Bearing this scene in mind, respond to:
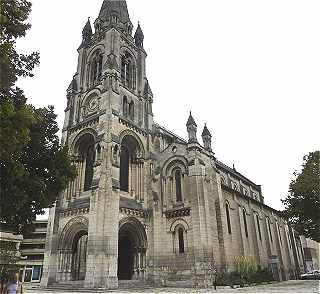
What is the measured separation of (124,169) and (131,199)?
3288mm

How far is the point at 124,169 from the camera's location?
29.7 m

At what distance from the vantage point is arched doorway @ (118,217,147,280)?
85.6 ft

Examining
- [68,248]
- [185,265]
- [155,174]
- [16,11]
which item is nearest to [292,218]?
[185,265]

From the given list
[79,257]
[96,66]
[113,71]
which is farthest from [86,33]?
[79,257]

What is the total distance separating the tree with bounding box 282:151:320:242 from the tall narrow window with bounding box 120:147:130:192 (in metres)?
14.6

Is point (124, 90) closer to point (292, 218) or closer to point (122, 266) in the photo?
point (122, 266)

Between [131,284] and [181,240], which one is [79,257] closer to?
[131,284]

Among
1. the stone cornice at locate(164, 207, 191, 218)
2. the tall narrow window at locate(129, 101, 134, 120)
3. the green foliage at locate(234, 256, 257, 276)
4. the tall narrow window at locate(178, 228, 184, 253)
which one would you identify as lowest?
the green foliage at locate(234, 256, 257, 276)

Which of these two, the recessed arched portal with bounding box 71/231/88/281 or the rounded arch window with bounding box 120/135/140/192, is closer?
the recessed arched portal with bounding box 71/231/88/281

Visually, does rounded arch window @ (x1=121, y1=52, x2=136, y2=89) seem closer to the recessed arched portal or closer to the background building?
the recessed arched portal

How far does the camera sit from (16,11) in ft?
38.2

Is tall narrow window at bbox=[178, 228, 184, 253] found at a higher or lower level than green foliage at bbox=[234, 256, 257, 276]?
higher

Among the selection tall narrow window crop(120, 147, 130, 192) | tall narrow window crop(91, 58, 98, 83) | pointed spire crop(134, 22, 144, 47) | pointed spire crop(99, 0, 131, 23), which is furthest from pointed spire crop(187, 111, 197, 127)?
pointed spire crop(99, 0, 131, 23)

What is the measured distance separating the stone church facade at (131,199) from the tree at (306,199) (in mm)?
5859
